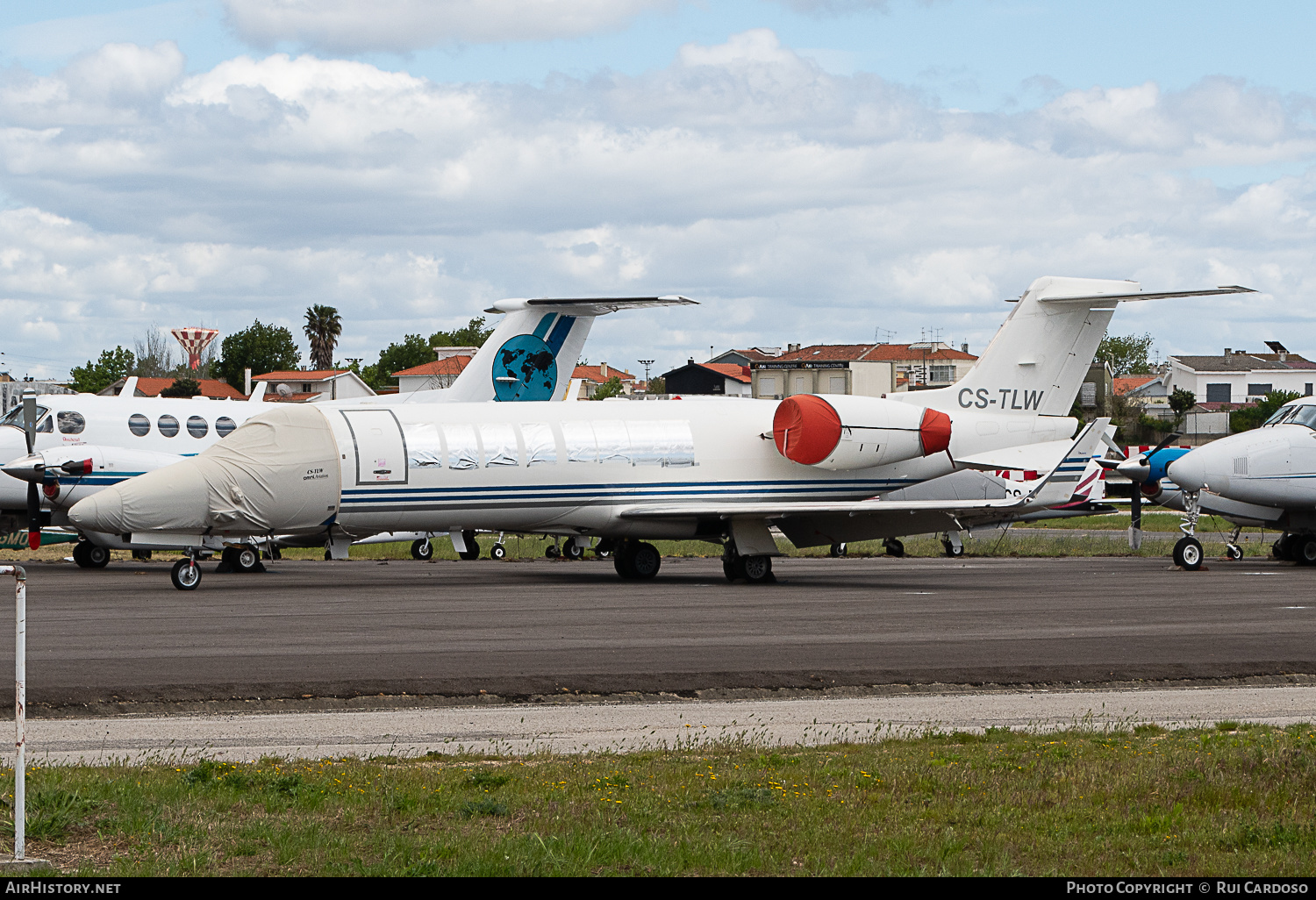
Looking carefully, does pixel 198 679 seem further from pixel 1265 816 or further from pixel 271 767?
pixel 1265 816

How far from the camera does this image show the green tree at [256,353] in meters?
149

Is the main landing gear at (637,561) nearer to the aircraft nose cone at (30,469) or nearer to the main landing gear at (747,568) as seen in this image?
the main landing gear at (747,568)

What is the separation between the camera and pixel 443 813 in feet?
26.6

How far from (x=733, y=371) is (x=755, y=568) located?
123 meters

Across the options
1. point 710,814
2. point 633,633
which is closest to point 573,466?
point 633,633

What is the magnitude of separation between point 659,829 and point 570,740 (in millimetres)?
3370

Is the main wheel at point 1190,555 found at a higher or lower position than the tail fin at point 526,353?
lower

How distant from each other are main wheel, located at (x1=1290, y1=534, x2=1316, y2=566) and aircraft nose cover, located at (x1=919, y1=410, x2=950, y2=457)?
31.7 feet

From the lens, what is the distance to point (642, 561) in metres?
29.2

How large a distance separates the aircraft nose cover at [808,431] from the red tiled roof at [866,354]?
333ft

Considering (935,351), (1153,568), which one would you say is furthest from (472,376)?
(935,351)

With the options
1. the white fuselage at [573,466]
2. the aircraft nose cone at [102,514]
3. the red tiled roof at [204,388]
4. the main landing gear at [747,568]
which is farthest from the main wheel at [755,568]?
the red tiled roof at [204,388]

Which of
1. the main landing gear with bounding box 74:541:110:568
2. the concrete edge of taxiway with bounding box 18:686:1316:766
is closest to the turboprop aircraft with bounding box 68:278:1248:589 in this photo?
the main landing gear with bounding box 74:541:110:568

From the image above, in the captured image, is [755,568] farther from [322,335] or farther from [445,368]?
[322,335]
